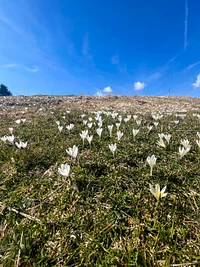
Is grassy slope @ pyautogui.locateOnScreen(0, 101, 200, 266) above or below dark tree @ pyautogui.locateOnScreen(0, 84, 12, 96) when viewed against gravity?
below

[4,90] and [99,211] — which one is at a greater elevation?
[4,90]

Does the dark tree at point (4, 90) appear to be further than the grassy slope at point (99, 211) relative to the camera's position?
Yes

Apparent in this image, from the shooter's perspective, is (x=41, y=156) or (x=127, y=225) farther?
(x=41, y=156)

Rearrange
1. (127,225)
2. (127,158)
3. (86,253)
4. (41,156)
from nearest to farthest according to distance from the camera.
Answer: (86,253) → (127,225) → (127,158) → (41,156)

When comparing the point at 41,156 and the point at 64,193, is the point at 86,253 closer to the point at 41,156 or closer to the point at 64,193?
the point at 64,193

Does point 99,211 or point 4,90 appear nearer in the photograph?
point 99,211

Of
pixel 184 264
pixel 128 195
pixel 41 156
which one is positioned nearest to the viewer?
pixel 184 264

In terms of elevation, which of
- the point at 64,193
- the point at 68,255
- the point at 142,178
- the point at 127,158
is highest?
the point at 127,158

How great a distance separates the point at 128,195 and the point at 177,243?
68 cm

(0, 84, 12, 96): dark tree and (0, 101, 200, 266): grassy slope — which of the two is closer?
(0, 101, 200, 266): grassy slope

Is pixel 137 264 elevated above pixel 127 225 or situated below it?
below

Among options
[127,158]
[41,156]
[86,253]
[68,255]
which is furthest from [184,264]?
[41,156]

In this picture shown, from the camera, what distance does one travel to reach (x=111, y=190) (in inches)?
83.1

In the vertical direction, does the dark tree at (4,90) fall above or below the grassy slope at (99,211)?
above
